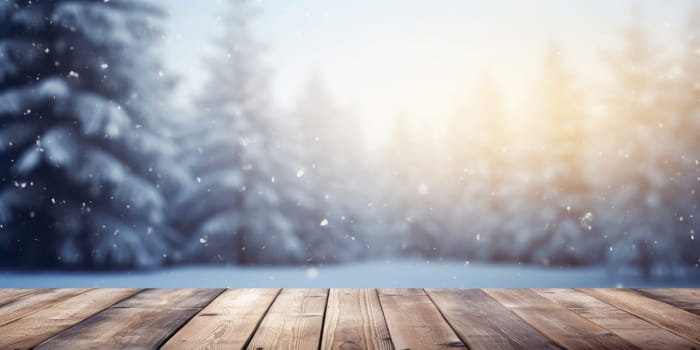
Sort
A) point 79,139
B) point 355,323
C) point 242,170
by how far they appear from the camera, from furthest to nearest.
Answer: point 242,170 → point 79,139 → point 355,323

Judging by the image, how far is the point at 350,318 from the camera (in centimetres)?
201

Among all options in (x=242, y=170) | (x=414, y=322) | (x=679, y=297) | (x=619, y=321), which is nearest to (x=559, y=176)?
(x=242, y=170)

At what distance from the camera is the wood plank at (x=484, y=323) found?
5.54 ft

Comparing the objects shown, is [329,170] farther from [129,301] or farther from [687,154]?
[129,301]

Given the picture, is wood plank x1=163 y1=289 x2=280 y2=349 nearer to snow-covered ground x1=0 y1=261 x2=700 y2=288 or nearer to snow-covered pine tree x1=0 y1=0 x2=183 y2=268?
snow-covered ground x1=0 y1=261 x2=700 y2=288

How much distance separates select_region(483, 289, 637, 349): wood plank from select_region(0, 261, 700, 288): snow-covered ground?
9.67 ft

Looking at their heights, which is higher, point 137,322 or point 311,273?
point 137,322

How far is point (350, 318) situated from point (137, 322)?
756 mm

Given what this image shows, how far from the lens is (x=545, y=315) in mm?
2092

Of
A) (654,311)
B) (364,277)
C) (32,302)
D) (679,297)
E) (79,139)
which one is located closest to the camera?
(654,311)

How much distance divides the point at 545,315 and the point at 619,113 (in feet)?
16.7

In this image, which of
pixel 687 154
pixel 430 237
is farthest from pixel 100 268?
pixel 687 154

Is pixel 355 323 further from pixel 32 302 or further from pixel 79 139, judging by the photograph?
pixel 79 139

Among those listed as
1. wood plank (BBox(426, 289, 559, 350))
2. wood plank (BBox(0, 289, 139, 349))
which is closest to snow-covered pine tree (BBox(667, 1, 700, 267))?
wood plank (BBox(426, 289, 559, 350))
